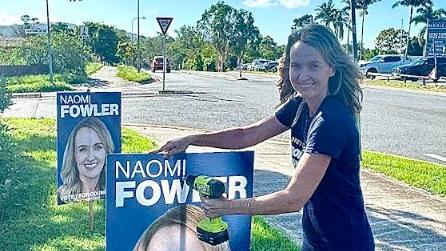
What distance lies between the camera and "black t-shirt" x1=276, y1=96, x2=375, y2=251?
2223 mm

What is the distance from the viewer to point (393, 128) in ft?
44.9

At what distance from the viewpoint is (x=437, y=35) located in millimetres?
31984

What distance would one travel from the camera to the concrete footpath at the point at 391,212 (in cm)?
518

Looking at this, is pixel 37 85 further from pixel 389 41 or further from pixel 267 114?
pixel 389 41

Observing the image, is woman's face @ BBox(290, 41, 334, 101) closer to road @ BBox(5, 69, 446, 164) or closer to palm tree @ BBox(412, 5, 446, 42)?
road @ BBox(5, 69, 446, 164)

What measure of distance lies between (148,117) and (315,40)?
1191cm

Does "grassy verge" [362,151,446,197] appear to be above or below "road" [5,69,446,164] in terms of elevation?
above

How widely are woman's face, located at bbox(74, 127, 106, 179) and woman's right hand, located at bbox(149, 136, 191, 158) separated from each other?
191cm

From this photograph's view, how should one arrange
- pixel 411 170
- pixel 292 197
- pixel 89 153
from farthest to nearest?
pixel 411 170 < pixel 89 153 < pixel 292 197

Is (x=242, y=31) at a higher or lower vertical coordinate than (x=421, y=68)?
higher

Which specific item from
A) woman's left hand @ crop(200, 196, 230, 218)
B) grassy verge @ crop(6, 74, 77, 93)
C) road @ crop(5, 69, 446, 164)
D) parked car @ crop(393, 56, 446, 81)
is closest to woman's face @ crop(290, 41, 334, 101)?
woman's left hand @ crop(200, 196, 230, 218)

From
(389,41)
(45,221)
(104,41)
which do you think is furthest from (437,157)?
(389,41)

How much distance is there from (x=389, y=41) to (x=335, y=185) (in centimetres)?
8279

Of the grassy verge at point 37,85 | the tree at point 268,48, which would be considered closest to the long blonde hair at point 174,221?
the grassy verge at point 37,85
